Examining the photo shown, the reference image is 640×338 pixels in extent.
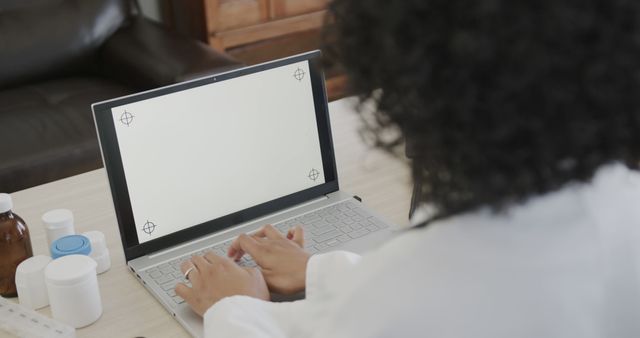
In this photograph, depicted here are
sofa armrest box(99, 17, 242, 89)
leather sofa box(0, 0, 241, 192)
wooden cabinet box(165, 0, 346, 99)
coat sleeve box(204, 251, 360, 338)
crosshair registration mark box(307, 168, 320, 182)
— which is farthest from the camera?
wooden cabinet box(165, 0, 346, 99)

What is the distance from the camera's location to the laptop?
1.15m

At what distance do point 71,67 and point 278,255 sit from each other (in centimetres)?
179

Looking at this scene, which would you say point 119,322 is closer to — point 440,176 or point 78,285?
point 78,285

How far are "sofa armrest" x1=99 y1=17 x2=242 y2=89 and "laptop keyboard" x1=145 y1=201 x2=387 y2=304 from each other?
A: 3.71 ft

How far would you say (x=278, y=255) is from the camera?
3.64 feet

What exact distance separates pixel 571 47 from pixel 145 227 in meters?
0.78

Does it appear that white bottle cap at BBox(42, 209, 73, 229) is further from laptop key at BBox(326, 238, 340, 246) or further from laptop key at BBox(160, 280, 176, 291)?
laptop key at BBox(326, 238, 340, 246)

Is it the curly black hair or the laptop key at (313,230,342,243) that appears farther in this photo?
the laptop key at (313,230,342,243)

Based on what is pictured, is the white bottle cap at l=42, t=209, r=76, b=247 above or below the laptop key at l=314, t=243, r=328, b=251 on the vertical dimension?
above

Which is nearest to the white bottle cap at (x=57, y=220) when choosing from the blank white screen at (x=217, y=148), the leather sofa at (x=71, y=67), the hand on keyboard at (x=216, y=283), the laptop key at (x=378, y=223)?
the blank white screen at (x=217, y=148)

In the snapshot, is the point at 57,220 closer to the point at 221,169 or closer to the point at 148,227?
the point at 148,227

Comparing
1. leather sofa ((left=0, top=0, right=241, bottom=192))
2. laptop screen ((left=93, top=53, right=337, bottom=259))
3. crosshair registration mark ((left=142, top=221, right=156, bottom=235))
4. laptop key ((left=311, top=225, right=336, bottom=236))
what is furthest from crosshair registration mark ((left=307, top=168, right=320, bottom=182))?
leather sofa ((left=0, top=0, right=241, bottom=192))

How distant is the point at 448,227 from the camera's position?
0.67 meters

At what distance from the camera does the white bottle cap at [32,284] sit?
1.08 metres
